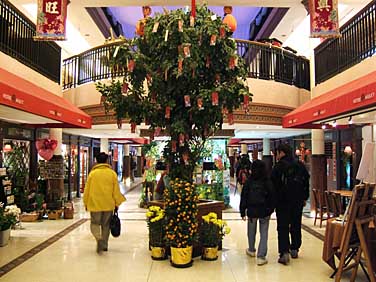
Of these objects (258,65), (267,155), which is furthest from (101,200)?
(267,155)

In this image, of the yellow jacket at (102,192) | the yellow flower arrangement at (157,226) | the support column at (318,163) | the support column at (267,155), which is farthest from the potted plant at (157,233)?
the support column at (267,155)

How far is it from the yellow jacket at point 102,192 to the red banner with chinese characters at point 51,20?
9.57 ft

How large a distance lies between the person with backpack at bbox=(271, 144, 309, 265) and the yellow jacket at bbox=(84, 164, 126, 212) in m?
2.39

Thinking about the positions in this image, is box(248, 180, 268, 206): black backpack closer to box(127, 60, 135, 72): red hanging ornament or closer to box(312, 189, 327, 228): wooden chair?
box(127, 60, 135, 72): red hanging ornament

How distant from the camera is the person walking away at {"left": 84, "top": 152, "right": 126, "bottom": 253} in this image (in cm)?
600

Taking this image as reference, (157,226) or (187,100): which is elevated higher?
(187,100)

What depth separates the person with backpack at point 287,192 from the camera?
5.36 meters

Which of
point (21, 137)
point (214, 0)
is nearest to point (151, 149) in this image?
point (21, 137)

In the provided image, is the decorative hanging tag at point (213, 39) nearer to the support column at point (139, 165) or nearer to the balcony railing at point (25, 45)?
the balcony railing at point (25, 45)

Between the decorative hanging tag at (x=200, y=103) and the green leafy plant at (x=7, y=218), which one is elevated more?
the decorative hanging tag at (x=200, y=103)

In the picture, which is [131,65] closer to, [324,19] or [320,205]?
[324,19]

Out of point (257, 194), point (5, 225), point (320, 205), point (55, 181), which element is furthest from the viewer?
point (55, 181)

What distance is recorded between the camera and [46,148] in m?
9.52

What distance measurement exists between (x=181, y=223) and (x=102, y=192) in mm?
1502
